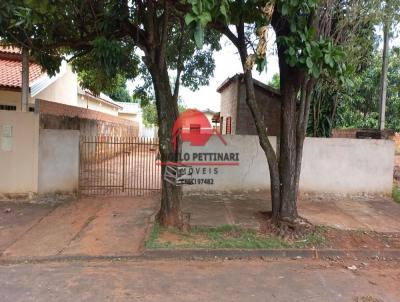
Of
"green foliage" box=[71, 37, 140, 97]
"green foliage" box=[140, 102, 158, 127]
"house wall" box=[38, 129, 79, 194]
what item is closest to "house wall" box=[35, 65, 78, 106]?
"green foliage" box=[71, 37, 140, 97]

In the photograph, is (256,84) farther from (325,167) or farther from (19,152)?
(19,152)

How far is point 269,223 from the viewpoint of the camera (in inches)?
279

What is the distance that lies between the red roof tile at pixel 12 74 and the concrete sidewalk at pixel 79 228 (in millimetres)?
4864

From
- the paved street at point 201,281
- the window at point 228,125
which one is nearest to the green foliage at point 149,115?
the window at point 228,125

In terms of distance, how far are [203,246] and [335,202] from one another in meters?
4.60

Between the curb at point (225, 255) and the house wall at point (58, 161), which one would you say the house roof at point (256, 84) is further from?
the curb at point (225, 255)

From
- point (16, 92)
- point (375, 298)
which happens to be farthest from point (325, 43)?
point (16, 92)

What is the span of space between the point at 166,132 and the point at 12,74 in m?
8.62

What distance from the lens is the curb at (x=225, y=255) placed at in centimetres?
575

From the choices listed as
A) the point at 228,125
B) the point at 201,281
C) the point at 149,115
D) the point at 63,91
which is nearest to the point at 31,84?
the point at 63,91

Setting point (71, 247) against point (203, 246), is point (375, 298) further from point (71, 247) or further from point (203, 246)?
point (71, 247)

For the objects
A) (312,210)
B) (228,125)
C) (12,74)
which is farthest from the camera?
(228,125)

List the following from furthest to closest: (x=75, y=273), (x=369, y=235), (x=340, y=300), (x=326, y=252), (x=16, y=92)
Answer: (x=16, y=92), (x=369, y=235), (x=326, y=252), (x=75, y=273), (x=340, y=300)

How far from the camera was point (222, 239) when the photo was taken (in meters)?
6.36
